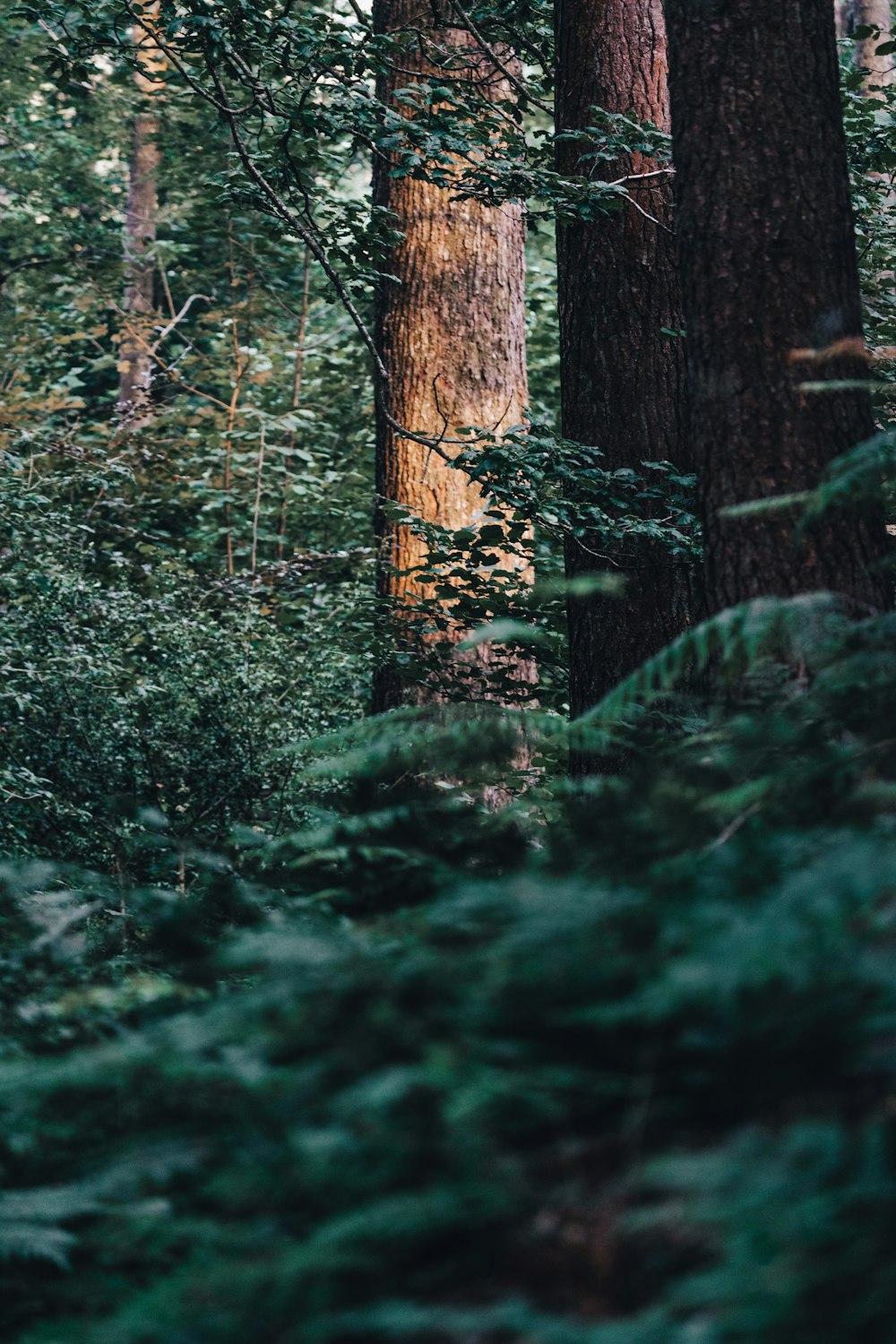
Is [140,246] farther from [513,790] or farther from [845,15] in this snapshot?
[513,790]

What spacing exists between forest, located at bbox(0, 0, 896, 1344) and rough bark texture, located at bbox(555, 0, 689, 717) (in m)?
0.02

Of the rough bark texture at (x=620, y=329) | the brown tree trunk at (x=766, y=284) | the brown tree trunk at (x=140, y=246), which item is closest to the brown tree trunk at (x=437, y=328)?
the rough bark texture at (x=620, y=329)

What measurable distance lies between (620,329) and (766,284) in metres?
2.22

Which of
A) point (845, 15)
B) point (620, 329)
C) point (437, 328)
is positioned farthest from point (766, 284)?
point (845, 15)

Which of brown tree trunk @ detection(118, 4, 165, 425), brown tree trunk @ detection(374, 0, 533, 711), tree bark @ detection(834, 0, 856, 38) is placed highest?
tree bark @ detection(834, 0, 856, 38)

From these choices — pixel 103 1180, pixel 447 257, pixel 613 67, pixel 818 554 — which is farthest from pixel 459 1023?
pixel 447 257

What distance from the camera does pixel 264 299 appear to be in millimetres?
12133

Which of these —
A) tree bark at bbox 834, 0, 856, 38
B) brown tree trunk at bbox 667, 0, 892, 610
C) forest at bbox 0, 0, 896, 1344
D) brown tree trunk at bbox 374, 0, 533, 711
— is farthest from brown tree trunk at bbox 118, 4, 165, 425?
brown tree trunk at bbox 667, 0, 892, 610

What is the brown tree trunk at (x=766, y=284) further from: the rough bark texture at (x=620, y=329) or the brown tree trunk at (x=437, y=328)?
the brown tree trunk at (x=437, y=328)

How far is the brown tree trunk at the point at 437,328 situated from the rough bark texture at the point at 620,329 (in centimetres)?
156

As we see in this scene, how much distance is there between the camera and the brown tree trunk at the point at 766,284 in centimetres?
329

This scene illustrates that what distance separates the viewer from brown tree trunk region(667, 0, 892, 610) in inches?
129

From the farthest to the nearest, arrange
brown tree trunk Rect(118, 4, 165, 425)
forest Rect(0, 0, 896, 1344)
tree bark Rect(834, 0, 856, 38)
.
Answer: tree bark Rect(834, 0, 856, 38)
brown tree trunk Rect(118, 4, 165, 425)
forest Rect(0, 0, 896, 1344)

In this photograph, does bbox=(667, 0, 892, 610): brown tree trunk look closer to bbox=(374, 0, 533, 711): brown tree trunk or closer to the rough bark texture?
the rough bark texture
